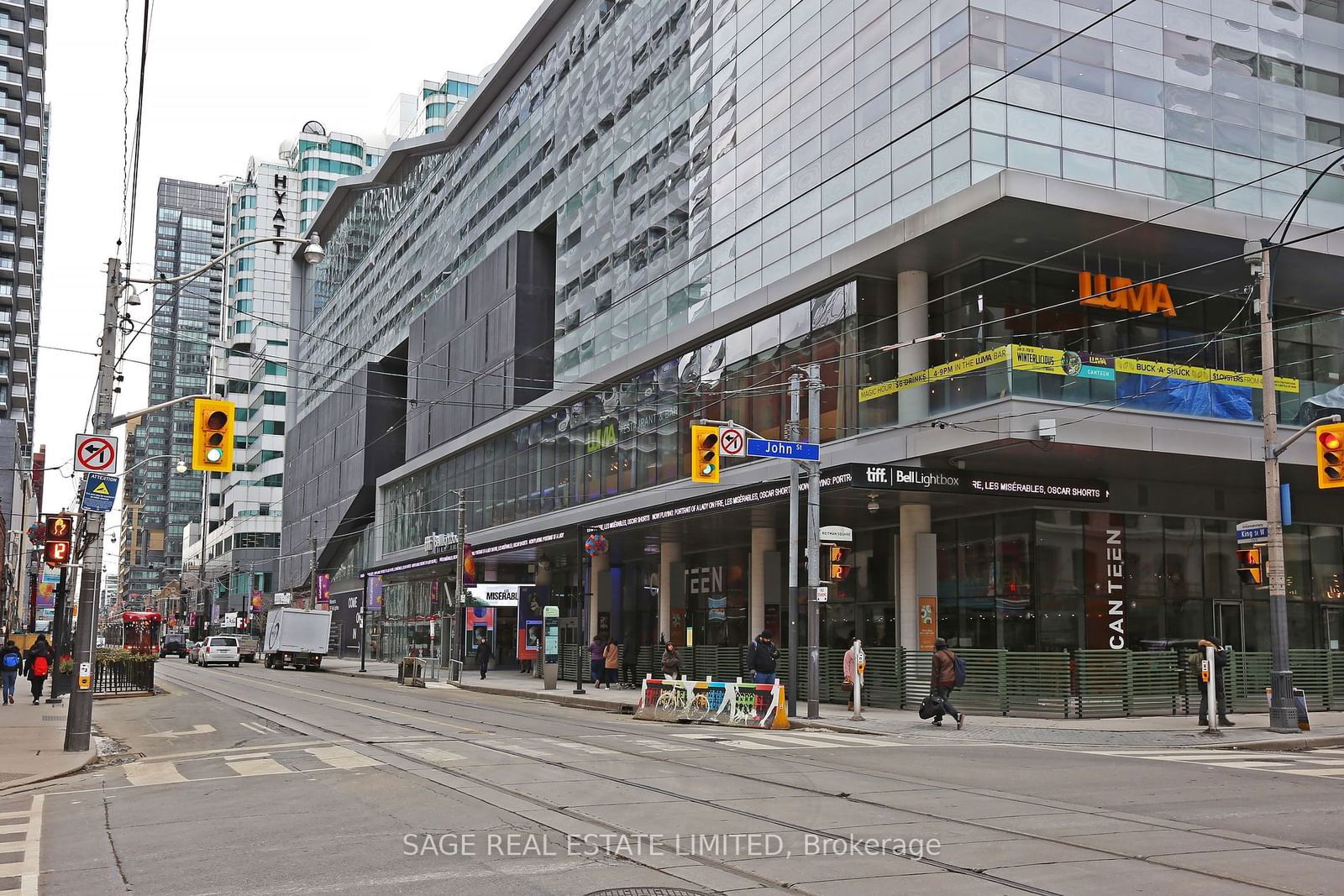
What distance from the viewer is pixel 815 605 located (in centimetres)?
2700

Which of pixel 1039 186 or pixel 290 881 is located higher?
pixel 1039 186

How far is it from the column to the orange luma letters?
6.80 m

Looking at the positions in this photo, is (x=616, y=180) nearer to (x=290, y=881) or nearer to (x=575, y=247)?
(x=575, y=247)

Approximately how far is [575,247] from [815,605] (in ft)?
103

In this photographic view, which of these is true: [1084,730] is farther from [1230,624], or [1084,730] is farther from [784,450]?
[1230,624]

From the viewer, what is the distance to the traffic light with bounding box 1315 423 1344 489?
21172 mm

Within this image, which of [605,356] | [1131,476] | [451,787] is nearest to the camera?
[451,787]

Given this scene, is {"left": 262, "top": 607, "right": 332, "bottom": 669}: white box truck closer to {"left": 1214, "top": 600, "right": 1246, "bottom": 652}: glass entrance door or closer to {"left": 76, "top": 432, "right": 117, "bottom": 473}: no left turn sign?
{"left": 76, "top": 432, "right": 117, "bottom": 473}: no left turn sign

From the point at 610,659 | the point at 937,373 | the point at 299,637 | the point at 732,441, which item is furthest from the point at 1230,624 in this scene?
the point at 299,637

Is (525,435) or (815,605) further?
(525,435)

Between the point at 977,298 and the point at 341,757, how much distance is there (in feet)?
62.9

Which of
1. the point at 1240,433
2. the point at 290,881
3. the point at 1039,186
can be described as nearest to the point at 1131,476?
the point at 1240,433

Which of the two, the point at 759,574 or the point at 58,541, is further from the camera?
the point at 759,574

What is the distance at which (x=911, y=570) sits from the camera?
31766 millimetres
